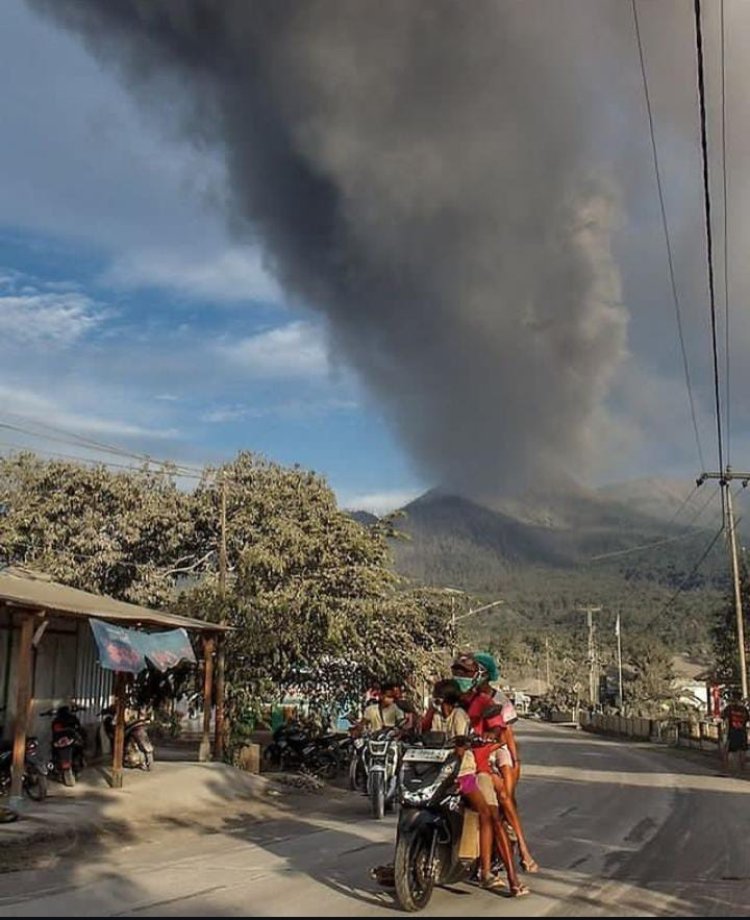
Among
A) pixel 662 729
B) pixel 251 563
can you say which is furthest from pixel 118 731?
pixel 662 729

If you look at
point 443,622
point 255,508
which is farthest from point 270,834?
point 443,622

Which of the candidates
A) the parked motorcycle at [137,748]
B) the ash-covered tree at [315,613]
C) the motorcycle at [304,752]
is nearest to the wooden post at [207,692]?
the parked motorcycle at [137,748]

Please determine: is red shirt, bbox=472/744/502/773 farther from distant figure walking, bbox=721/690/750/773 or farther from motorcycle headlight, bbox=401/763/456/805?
distant figure walking, bbox=721/690/750/773

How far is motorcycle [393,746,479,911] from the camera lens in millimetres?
7305

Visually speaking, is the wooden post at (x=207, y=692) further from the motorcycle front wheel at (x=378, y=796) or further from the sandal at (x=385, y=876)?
the sandal at (x=385, y=876)

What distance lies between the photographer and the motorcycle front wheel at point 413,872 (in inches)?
284

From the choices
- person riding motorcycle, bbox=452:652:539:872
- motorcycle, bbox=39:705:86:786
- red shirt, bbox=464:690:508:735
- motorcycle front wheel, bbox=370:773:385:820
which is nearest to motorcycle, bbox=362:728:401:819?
motorcycle front wheel, bbox=370:773:385:820

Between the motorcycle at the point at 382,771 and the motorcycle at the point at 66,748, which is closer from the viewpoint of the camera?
the motorcycle at the point at 382,771

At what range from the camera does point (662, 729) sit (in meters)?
45.3

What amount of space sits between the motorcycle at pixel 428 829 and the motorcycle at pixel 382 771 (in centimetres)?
546

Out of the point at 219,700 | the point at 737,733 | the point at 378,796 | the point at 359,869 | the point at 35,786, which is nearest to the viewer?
the point at 359,869

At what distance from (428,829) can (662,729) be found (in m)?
40.8

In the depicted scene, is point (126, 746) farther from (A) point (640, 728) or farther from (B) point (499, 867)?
(A) point (640, 728)

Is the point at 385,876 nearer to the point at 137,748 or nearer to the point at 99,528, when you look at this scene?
the point at 137,748
